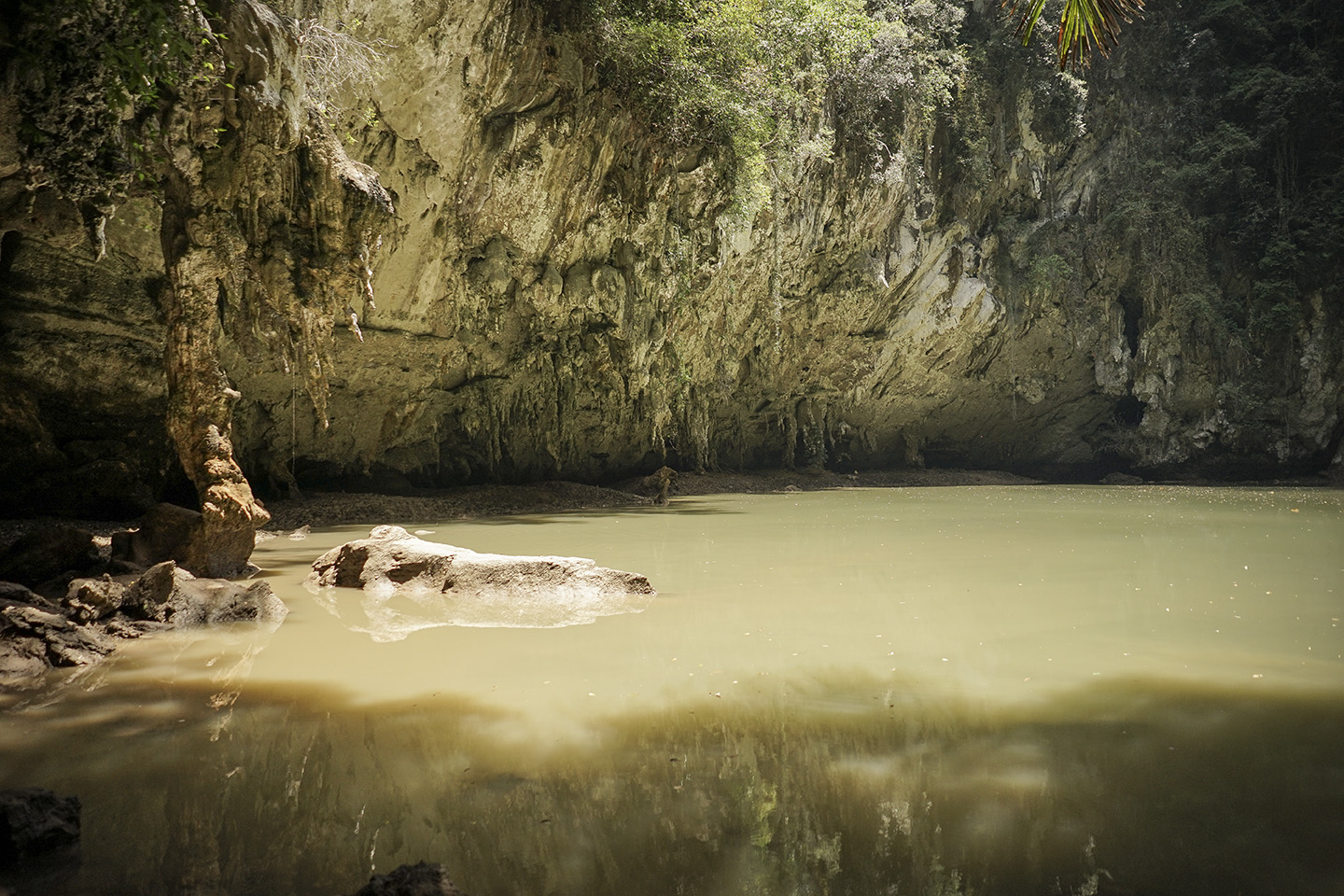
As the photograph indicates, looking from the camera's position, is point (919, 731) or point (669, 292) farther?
point (669, 292)

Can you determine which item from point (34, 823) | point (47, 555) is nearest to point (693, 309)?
point (47, 555)

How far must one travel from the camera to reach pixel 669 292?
54.4 ft

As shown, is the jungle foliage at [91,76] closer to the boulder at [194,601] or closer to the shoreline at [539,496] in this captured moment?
the boulder at [194,601]

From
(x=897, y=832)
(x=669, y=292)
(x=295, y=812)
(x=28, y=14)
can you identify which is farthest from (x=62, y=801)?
(x=669, y=292)

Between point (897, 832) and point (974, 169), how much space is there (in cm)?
2197

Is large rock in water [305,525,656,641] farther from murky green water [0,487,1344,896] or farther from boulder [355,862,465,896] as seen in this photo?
boulder [355,862,465,896]

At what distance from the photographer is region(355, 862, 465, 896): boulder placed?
70.6 inches

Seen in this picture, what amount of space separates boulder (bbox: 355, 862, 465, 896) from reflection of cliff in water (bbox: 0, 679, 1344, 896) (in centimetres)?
28

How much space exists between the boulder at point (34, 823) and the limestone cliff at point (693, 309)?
6006mm

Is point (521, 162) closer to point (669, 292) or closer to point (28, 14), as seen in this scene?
point (669, 292)

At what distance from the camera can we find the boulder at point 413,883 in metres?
1.79

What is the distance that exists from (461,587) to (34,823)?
4.02 meters

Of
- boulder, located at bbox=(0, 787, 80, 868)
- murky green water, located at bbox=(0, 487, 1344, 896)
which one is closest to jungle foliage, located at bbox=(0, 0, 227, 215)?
murky green water, located at bbox=(0, 487, 1344, 896)

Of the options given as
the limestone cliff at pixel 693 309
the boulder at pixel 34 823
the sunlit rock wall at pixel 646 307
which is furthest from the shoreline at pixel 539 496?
the boulder at pixel 34 823
